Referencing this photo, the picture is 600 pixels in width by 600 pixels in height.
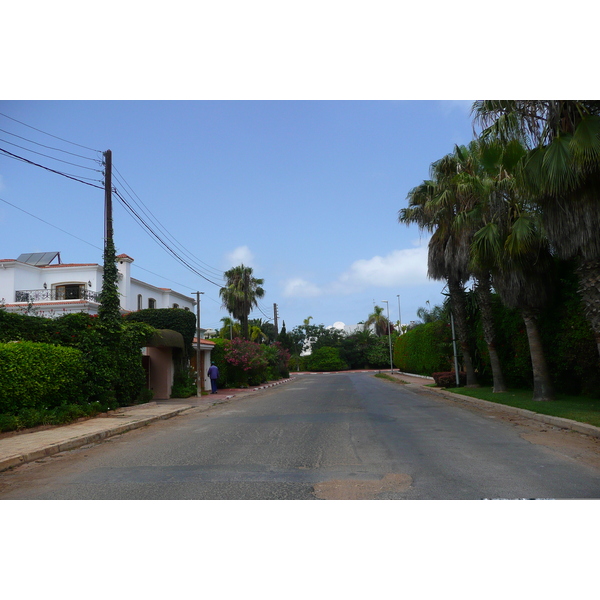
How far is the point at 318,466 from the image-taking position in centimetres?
783

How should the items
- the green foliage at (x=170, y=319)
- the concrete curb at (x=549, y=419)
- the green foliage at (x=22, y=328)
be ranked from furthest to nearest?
the green foliage at (x=170, y=319), the green foliage at (x=22, y=328), the concrete curb at (x=549, y=419)

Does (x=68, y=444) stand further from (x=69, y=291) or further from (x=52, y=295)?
(x=69, y=291)

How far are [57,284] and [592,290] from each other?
3698 cm

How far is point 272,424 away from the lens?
44.8 feet

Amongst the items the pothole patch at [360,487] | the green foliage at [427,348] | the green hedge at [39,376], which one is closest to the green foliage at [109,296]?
the green hedge at [39,376]

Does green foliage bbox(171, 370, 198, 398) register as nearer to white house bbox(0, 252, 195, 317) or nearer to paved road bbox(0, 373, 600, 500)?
white house bbox(0, 252, 195, 317)

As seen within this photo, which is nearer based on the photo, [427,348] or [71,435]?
[71,435]

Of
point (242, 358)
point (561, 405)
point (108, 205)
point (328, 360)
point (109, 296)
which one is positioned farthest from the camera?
point (328, 360)

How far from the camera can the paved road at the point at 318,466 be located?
634 cm

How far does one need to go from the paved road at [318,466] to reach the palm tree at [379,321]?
7289cm

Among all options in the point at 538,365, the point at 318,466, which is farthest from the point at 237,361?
the point at 318,466

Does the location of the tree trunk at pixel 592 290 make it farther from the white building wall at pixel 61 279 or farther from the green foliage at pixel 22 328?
the white building wall at pixel 61 279

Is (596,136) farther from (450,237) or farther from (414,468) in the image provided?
(450,237)

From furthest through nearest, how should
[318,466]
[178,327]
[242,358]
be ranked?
1. [242,358]
2. [178,327]
3. [318,466]
